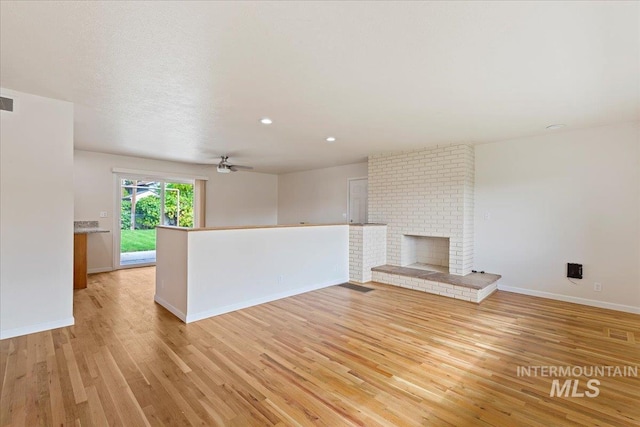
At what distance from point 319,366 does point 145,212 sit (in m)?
6.19

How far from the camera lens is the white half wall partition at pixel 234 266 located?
3555 millimetres

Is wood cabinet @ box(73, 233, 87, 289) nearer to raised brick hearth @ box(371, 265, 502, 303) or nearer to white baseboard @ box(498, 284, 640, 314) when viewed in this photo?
raised brick hearth @ box(371, 265, 502, 303)

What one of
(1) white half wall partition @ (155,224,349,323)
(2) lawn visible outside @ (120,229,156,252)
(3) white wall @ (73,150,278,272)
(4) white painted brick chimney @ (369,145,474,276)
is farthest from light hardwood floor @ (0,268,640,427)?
(2) lawn visible outside @ (120,229,156,252)

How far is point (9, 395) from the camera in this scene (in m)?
2.06

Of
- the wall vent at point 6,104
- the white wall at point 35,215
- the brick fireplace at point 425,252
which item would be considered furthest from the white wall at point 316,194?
the wall vent at point 6,104

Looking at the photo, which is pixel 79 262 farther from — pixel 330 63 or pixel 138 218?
pixel 330 63

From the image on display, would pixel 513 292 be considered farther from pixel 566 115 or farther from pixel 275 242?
pixel 275 242

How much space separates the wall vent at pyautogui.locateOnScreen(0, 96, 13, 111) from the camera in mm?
2887

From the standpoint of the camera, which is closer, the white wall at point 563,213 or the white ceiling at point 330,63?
the white ceiling at point 330,63

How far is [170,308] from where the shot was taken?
12.6 feet

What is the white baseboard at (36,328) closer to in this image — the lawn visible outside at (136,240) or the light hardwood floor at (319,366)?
the light hardwood floor at (319,366)

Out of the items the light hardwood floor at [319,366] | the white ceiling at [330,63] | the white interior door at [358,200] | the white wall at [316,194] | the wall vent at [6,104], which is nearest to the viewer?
the white ceiling at [330,63]

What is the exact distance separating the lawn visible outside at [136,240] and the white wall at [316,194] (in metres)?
3.71

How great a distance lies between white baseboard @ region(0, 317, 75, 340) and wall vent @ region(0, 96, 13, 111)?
2.25m
